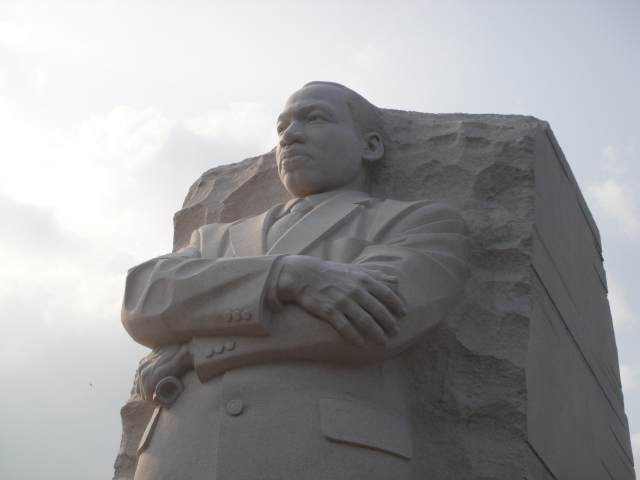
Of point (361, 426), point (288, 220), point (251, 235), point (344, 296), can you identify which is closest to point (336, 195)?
point (288, 220)

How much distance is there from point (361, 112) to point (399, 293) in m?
1.65

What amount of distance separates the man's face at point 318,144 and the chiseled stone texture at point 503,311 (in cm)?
35

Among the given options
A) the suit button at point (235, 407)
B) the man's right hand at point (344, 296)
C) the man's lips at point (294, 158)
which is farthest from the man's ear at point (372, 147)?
the suit button at point (235, 407)

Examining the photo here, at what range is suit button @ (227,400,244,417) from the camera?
136 inches

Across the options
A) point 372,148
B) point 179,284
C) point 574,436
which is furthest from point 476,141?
point 179,284

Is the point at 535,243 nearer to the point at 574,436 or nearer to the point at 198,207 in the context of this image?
the point at 574,436

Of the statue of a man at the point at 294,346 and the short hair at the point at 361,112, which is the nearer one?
the statue of a man at the point at 294,346

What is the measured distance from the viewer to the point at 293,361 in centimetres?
359

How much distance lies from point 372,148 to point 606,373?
2413 millimetres

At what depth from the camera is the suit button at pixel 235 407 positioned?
346cm

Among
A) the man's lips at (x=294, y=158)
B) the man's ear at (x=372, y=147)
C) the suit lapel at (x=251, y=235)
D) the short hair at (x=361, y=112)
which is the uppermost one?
the short hair at (x=361, y=112)

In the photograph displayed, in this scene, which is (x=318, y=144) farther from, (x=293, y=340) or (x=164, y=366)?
(x=164, y=366)

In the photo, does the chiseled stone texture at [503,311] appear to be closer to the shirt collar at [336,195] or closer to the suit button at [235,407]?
the shirt collar at [336,195]

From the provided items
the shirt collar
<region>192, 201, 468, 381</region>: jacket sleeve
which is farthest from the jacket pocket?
the shirt collar
